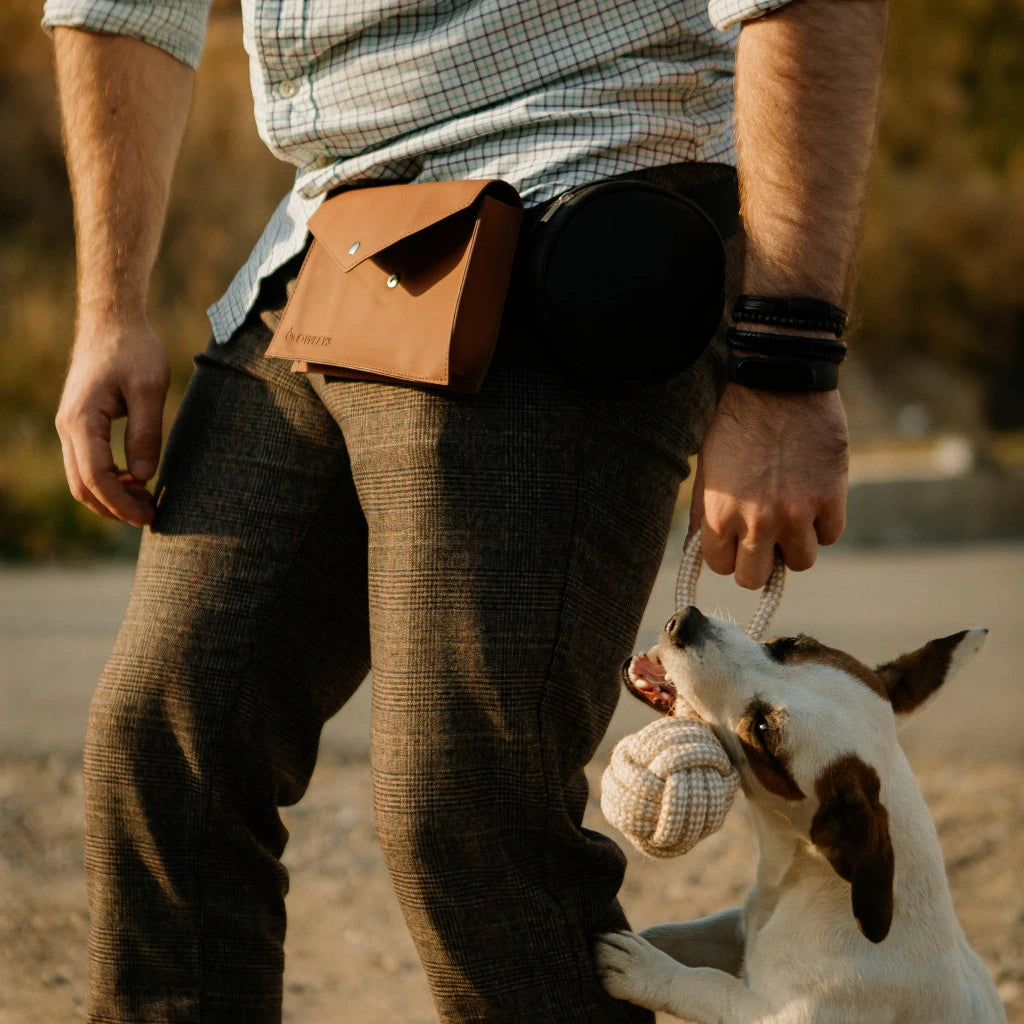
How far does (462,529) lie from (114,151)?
2.94 ft

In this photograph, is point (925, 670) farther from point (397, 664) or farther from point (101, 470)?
point (101, 470)

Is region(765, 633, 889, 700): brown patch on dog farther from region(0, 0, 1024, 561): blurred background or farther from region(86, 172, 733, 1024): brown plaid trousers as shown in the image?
region(0, 0, 1024, 561): blurred background

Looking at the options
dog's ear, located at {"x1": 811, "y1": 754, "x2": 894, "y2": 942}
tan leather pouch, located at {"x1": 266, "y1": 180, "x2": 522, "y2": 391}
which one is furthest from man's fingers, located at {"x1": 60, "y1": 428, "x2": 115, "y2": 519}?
dog's ear, located at {"x1": 811, "y1": 754, "x2": 894, "y2": 942}

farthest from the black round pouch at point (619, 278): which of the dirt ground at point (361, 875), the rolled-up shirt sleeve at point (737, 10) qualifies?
the dirt ground at point (361, 875)

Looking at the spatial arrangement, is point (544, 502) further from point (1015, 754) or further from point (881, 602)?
point (881, 602)

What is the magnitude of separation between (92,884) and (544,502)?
0.81 metres

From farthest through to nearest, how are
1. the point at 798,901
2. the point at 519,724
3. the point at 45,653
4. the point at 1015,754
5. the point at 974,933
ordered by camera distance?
the point at 45,653, the point at 1015,754, the point at 974,933, the point at 798,901, the point at 519,724

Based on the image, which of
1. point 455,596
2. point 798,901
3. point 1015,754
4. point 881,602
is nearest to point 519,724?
point 455,596

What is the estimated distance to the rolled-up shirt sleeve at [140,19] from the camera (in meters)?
1.91

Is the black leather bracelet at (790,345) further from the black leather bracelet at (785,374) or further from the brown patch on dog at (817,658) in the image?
the brown patch on dog at (817,658)

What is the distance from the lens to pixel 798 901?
2.04 meters

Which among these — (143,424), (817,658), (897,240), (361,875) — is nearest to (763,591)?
(817,658)

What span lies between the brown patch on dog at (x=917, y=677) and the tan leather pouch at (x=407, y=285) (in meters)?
1.05

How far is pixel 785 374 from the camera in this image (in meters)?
1.52
